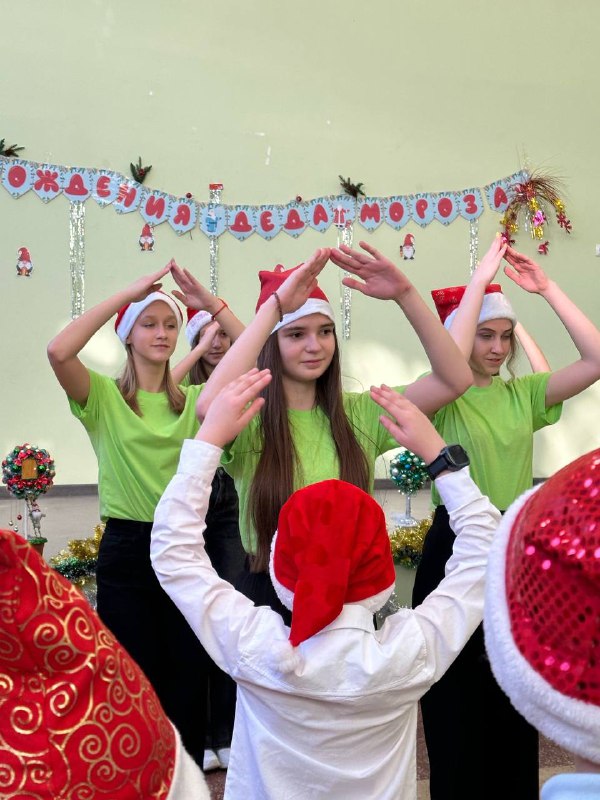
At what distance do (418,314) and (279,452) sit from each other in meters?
0.49

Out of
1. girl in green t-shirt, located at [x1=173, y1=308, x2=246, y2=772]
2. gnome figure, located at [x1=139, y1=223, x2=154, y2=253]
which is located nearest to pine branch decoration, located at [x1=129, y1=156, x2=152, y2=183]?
gnome figure, located at [x1=139, y1=223, x2=154, y2=253]

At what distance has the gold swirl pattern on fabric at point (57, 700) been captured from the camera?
23.5 inches

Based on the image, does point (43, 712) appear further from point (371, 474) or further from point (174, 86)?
point (174, 86)

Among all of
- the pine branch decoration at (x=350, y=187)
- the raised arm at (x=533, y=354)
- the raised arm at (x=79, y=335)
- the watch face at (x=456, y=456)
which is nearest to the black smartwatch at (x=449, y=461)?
the watch face at (x=456, y=456)

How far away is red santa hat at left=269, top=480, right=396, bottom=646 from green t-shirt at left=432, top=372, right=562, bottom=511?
109cm

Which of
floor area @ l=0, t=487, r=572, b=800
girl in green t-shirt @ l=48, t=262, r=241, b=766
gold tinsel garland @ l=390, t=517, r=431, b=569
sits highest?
girl in green t-shirt @ l=48, t=262, r=241, b=766

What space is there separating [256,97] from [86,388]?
4889mm

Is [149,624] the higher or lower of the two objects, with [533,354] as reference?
lower

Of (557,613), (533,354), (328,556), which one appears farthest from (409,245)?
(557,613)

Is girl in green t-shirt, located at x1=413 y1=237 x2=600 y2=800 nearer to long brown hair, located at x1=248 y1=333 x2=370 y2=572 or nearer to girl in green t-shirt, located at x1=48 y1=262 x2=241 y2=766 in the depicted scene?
long brown hair, located at x1=248 y1=333 x2=370 y2=572

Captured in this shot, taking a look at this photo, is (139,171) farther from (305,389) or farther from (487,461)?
(487,461)

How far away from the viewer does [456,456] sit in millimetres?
1445

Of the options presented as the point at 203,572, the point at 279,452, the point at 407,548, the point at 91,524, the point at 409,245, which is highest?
the point at 409,245

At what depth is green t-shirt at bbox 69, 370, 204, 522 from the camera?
2.43m
